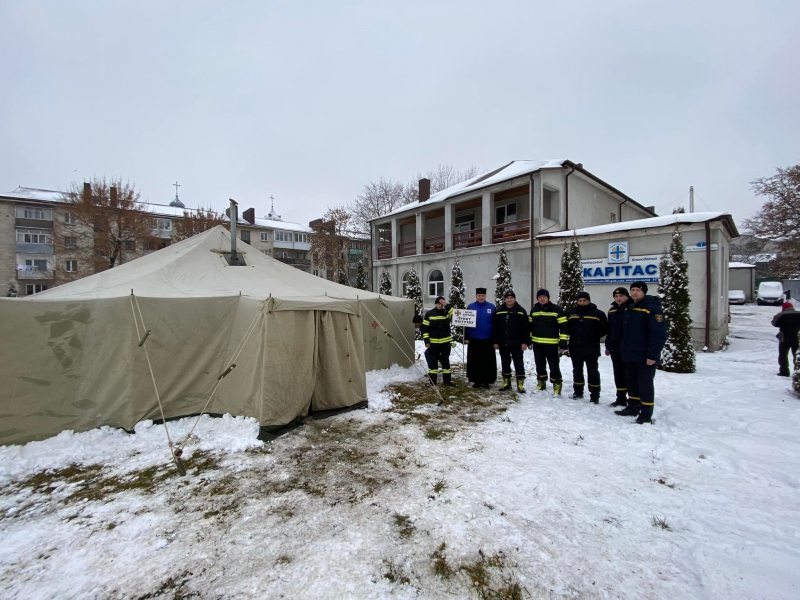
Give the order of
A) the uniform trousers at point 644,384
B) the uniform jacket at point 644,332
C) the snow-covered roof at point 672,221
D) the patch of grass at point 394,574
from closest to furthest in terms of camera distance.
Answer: the patch of grass at point 394,574 < the uniform jacket at point 644,332 < the uniform trousers at point 644,384 < the snow-covered roof at point 672,221

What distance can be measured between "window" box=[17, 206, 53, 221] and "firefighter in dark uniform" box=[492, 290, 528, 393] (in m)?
44.7

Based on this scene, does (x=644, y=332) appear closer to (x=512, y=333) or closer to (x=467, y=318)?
(x=512, y=333)

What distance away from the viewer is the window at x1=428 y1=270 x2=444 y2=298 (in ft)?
68.8

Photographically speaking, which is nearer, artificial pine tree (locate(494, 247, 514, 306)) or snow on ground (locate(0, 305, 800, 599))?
snow on ground (locate(0, 305, 800, 599))

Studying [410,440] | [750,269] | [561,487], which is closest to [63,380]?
[410,440]

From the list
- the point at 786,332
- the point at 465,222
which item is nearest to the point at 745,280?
the point at 465,222

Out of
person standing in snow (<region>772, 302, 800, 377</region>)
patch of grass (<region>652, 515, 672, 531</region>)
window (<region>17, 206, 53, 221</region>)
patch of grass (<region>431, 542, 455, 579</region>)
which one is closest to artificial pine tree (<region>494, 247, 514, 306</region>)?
person standing in snow (<region>772, 302, 800, 377</region>)

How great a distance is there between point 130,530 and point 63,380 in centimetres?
283

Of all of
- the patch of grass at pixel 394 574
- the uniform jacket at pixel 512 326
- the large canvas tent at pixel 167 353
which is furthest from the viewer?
the uniform jacket at pixel 512 326

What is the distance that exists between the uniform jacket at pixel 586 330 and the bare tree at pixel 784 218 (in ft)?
72.0

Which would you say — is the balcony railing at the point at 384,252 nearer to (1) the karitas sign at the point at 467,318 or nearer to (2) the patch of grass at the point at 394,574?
(1) the karitas sign at the point at 467,318

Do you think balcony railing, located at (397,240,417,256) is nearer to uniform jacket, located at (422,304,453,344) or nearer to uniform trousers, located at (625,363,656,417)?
uniform jacket, located at (422,304,453,344)

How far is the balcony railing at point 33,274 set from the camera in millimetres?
31875

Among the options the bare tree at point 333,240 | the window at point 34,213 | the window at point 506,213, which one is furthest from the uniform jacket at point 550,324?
the window at point 34,213
